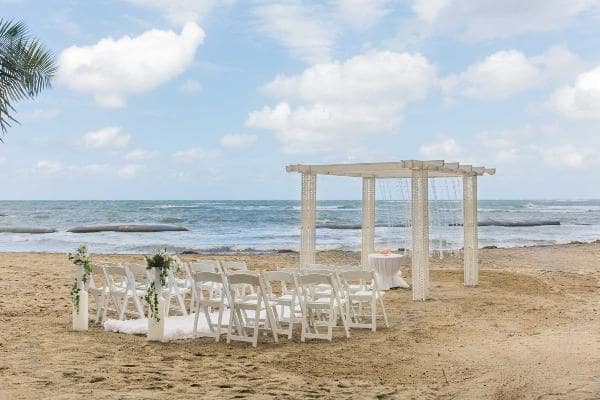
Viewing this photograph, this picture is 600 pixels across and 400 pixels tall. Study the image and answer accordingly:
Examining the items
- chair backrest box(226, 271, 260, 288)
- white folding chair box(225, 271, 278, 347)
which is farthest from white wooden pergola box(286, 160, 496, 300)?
chair backrest box(226, 271, 260, 288)

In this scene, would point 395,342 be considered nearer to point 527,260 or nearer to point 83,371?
point 83,371

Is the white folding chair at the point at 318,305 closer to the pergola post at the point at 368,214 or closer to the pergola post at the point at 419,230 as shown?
the pergola post at the point at 419,230

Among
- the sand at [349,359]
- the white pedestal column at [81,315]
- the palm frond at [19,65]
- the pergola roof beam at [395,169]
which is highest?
the palm frond at [19,65]

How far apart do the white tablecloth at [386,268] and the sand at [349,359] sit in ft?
4.62

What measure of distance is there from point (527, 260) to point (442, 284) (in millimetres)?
7878

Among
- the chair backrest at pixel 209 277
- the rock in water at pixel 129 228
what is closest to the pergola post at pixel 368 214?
the chair backrest at pixel 209 277

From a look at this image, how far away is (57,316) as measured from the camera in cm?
901

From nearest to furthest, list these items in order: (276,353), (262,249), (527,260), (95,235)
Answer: (276,353)
(527,260)
(262,249)
(95,235)

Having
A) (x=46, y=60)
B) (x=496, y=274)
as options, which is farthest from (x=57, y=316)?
(x=496, y=274)

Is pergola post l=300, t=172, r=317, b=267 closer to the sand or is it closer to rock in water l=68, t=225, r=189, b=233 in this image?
the sand

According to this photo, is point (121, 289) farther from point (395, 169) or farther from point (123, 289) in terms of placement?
point (395, 169)

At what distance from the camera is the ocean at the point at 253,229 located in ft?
90.3

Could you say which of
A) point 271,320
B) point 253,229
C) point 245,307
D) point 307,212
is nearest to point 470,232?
point 307,212

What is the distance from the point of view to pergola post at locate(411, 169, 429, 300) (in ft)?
34.8
